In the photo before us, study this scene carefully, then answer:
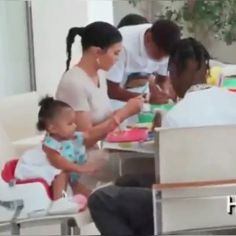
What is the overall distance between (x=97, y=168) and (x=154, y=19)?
0.58 metres

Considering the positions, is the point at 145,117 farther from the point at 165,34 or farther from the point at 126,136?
the point at 165,34

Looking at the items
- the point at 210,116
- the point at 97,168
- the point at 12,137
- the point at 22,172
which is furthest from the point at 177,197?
the point at 12,137

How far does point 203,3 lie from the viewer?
1842 mm

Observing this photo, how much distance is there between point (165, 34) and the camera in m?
1.79

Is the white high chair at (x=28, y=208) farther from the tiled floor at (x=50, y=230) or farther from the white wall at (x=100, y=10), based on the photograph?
the white wall at (x=100, y=10)

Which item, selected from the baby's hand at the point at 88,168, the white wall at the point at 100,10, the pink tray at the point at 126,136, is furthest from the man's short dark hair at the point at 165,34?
the baby's hand at the point at 88,168

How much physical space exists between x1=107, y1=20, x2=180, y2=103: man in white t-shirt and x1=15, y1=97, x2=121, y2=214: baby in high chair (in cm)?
23

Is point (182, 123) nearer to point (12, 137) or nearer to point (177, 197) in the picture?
point (177, 197)

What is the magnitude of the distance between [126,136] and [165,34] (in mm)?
443

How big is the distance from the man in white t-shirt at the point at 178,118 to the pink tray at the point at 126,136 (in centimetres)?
14

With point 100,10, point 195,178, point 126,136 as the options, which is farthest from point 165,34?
point 195,178

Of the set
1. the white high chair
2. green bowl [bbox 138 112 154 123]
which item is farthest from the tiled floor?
green bowl [bbox 138 112 154 123]

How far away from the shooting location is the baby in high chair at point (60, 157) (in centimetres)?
148

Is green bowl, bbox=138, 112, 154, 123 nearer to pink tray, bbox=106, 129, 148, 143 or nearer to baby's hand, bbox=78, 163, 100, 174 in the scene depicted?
pink tray, bbox=106, 129, 148, 143
